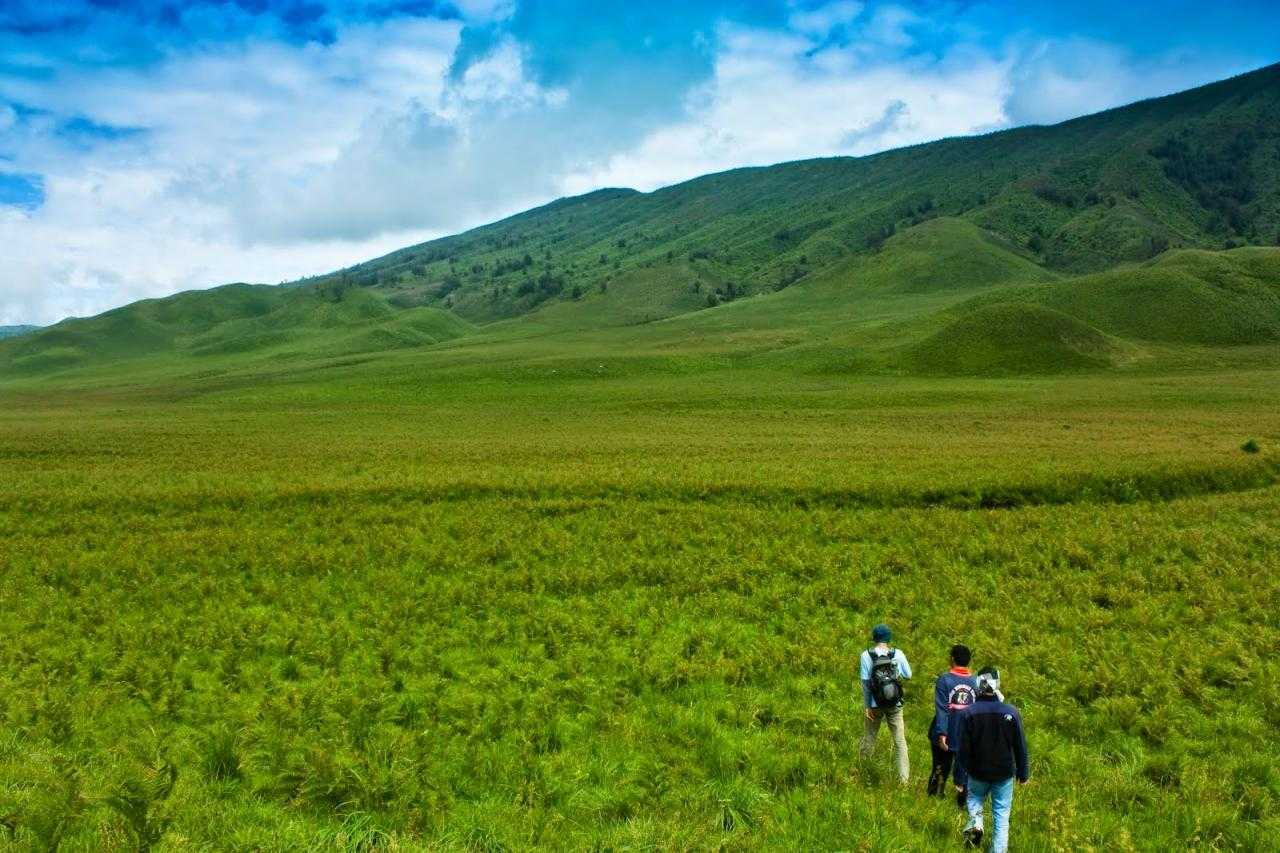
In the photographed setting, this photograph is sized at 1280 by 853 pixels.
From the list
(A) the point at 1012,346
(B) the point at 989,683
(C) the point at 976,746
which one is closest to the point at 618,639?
(C) the point at 976,746

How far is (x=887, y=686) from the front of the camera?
11.3 meters

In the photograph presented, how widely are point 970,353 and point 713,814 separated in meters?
113

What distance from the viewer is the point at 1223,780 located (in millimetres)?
11422

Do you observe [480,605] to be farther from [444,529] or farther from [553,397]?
[553,397]

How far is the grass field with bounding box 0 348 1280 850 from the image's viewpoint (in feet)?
33.8

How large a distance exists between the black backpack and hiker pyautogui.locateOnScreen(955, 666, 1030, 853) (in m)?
1.98

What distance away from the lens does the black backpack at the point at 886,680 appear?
11289mm

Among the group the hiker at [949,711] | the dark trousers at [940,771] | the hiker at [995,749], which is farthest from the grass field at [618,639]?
the hiker at [995,749]

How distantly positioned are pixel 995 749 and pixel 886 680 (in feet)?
7.69

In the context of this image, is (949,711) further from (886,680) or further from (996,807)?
(996,807)

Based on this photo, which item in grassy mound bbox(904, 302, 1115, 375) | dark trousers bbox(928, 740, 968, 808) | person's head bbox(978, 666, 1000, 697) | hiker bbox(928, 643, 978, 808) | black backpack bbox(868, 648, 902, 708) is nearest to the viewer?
person's head bbox(978, 666, 1000, 697)

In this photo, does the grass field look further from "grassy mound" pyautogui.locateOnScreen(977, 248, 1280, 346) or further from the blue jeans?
"grassy mound" pyautogui.locateOnScreen(977, 248, 1280, 346)

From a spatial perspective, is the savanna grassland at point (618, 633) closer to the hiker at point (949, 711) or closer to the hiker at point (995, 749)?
the hiker at point (949, 711)

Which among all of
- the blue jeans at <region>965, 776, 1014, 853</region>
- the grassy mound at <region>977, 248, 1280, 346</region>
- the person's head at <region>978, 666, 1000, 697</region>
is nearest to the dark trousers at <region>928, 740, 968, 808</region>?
the blue jeans at <region>965, 776, 1014, 853</region>
